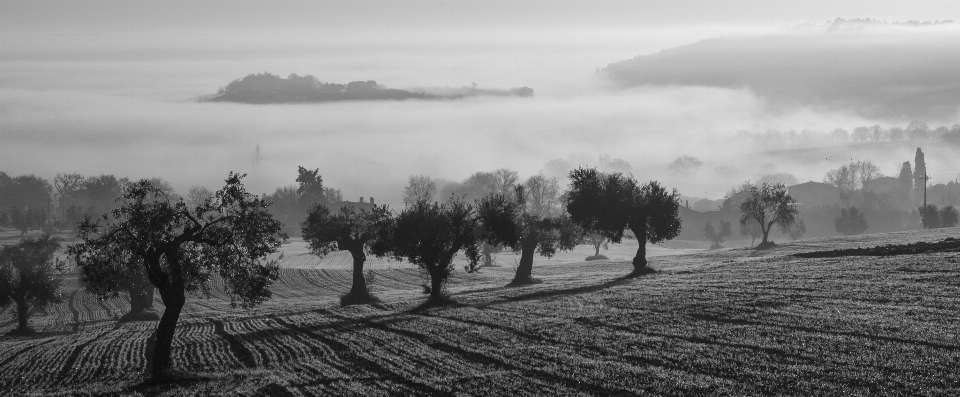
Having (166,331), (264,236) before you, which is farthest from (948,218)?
(166,331)

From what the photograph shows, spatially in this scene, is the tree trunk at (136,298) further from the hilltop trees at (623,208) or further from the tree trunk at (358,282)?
the hilltop trees at (623,208)

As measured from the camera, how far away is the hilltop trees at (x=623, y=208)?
86438 millimetres

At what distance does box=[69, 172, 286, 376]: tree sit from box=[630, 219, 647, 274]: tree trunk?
4791cm

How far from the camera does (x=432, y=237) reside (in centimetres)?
7069

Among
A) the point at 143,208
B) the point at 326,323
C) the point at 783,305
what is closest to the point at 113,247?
the point at 143,208

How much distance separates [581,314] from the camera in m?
53.2

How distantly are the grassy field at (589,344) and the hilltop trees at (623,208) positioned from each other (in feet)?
41.1

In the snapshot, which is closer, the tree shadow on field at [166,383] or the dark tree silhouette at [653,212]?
the tree shadow on field at [166,383]

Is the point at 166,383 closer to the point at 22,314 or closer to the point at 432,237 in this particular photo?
the point at 432,237

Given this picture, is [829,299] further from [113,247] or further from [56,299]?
[56,299]

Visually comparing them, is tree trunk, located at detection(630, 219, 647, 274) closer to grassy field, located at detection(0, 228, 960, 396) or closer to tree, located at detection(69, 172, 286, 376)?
grassy field, located at detection(0, 228, 960, 396)

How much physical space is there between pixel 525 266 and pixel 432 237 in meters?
20.8

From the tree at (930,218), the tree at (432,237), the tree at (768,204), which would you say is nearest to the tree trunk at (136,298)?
the tree at (432,237)

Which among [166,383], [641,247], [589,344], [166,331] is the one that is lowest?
[166,383]
